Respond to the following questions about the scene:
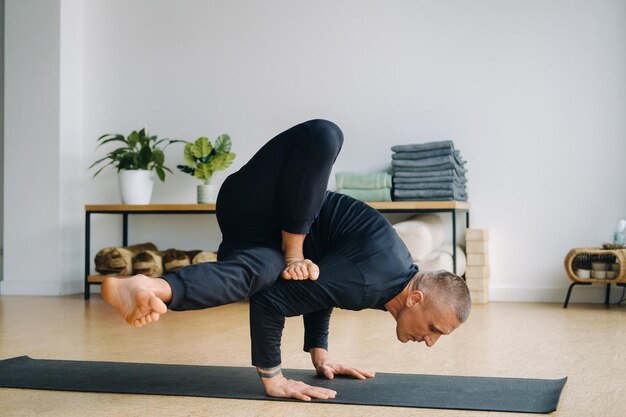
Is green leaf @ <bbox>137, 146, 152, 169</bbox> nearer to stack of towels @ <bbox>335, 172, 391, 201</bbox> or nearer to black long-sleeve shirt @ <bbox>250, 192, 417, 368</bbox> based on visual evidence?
stack of towels @ <bbox>335, 172, 391, 201</bbox>

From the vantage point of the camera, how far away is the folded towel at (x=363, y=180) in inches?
167

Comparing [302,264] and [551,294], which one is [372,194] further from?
[302,264]

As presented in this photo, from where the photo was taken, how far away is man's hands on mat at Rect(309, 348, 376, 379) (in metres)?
2.12

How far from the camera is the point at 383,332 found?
127 inches

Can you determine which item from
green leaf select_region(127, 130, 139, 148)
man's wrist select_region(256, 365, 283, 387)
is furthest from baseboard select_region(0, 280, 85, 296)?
man's wrist select_region(256, 365, 283, 387)

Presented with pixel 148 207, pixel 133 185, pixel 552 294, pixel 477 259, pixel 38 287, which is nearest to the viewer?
pixel 477 259

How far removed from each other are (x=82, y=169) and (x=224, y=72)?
1.17 metres

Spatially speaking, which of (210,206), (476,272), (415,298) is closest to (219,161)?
(210,206)

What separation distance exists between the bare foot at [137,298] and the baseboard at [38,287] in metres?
3.60

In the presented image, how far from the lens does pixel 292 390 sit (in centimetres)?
185

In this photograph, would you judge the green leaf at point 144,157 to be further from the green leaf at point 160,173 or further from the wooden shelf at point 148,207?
the wooden shelf at point 148,207

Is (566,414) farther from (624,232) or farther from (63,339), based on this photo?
(624,232)

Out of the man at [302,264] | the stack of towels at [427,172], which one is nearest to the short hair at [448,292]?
the man at [302,264]

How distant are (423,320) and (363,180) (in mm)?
2506
